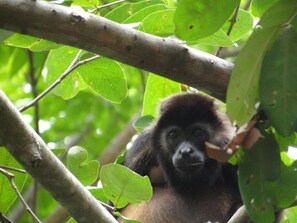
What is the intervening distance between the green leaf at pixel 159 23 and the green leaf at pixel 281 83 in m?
0.97

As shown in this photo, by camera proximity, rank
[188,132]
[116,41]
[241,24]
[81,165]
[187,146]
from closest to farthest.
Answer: [116,41]
[81,165]
[241,24]
[187,146]
[188,132]

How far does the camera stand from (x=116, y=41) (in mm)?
2688

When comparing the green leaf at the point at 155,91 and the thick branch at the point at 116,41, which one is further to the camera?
the green leaf at the point at 155,91

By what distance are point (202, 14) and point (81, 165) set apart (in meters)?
1.11

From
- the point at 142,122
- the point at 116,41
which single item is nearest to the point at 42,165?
the point at 116,41

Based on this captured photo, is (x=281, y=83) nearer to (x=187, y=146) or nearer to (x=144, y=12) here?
(x=144, y=12)

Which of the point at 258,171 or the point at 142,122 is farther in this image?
the point at 142,122

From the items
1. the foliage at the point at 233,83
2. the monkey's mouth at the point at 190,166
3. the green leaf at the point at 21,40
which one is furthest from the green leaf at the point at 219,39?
the monkey's mouth at the point at 190,166

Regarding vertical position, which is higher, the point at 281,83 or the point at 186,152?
the point at 281,83

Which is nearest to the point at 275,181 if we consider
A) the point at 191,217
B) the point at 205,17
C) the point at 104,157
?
the point at 205,17

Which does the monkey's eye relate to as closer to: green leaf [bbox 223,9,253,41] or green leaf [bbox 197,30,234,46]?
green leaf [bbox 223,9,253,41]

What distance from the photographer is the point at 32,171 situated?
2.67m

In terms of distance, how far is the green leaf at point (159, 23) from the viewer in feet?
10.3

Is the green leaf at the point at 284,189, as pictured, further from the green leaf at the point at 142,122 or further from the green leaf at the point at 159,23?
the green leaf at the point at 142,122
